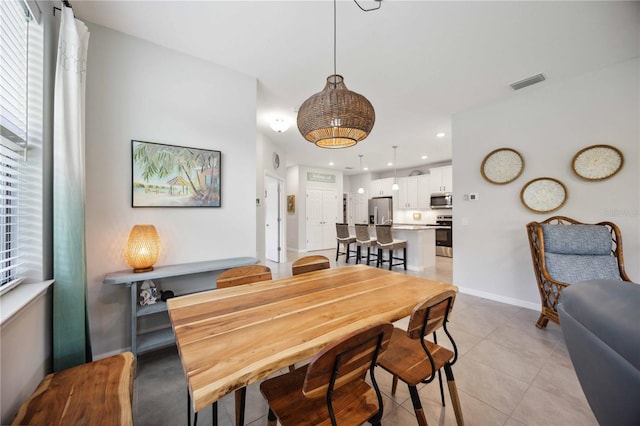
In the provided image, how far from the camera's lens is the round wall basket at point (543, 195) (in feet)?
9.45

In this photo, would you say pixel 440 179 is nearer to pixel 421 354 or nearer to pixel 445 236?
pixel 445 236

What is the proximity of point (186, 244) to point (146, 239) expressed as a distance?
1.37 ft

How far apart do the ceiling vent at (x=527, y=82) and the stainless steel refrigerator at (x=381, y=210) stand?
523 centimetres

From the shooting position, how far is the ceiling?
6.13ft

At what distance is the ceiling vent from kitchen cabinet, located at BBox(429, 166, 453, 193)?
3.75 meters

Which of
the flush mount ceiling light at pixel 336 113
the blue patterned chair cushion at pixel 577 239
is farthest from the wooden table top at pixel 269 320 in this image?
the blue patterned chair cushion at pixel 577 239

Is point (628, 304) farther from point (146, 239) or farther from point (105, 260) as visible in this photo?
point (105, 260)

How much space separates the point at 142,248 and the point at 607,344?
8.09 ft

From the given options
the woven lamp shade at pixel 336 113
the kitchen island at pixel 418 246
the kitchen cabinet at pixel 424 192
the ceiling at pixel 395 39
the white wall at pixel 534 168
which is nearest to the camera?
the woven lamp shade at pixel 336 113

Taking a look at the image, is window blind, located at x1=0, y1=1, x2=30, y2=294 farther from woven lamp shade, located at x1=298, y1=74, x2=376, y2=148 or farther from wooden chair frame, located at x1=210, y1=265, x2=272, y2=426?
woven lamp shade, located at x1=298, y1=74, x2=376, y2=148

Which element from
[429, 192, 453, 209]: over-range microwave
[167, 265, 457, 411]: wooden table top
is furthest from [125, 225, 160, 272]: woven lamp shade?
[429, 192, 453, 209]: over-range microwave

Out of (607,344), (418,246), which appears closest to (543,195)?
(418,246)

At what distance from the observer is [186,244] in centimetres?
237

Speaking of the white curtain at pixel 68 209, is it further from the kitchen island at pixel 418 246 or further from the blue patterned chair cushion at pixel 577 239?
the kitchen island at pixel 418 246
